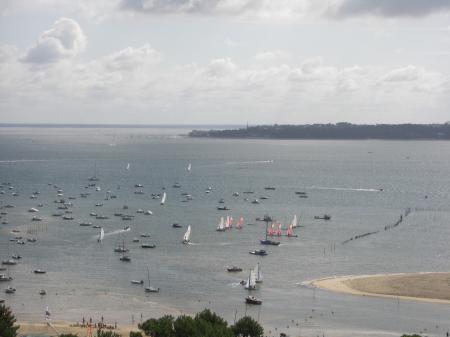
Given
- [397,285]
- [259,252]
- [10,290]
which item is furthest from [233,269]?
[10,290]

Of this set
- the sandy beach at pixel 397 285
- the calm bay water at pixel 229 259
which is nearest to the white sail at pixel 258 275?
the calm bay water at pixel 229 259

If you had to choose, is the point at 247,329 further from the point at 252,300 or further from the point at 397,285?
the point at 397,285

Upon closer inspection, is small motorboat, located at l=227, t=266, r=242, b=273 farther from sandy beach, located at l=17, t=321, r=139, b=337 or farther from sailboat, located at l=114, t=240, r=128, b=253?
sandy beach, located at l=17, t=321, r=139, b=337

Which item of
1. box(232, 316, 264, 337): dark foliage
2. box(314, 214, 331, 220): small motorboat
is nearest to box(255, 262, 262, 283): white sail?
box(232, 316, 264, 337): dark foliage

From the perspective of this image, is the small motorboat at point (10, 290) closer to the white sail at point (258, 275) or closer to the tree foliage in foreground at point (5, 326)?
the white sail at point (258, 275)

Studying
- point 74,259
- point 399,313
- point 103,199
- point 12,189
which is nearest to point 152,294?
point 74,259
